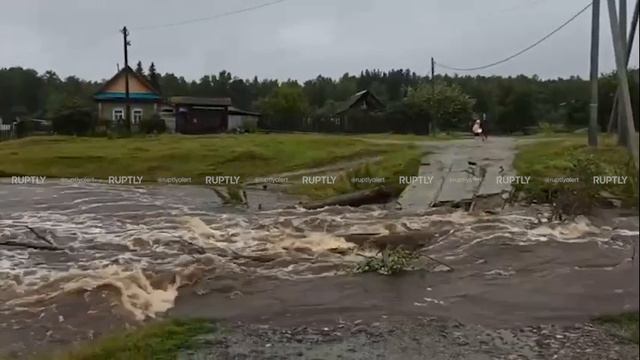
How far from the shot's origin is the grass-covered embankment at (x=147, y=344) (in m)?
6.61

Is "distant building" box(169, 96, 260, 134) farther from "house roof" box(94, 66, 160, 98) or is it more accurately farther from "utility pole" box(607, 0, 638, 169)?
"utility pole" box(607, 0, 638, 169)

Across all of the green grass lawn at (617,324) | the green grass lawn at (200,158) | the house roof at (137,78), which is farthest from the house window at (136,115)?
the green grass lawn at (617,324)

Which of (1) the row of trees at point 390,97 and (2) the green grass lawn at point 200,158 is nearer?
(2) the green grass lawn at point 200,158

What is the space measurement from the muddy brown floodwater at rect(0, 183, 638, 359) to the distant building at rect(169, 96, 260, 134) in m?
36.6

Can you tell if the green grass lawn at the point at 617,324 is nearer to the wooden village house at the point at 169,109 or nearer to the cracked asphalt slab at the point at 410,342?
the cracked asphalt slab at the point at 410,342

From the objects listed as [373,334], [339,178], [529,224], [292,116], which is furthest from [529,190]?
[292,116]

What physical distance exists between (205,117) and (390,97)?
21746 mm

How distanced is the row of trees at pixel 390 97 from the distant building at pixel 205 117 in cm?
255

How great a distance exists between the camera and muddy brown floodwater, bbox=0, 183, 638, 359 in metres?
8.19

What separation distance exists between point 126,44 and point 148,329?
48.0 meters

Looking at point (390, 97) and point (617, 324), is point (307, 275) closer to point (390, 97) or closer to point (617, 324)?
point (617, 324)

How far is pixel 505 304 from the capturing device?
29.1 ft

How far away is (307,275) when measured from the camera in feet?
36.0

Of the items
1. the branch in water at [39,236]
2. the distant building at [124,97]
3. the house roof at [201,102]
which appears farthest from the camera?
the distant building at [124,97]
